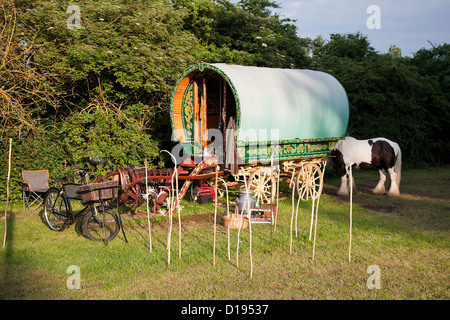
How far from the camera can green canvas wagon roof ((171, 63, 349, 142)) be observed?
773 cm

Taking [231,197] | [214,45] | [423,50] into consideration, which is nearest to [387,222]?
[231,197]

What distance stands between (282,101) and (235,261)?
410cm

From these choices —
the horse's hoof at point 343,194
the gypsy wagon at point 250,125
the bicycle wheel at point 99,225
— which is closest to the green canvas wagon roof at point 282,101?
the gypsy wagon at point 250,125

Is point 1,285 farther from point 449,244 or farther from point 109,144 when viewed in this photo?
point 449,244

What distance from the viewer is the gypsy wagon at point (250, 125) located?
302 inches

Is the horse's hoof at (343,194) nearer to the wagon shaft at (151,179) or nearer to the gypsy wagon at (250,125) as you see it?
the gypsy wagon at (250,125)

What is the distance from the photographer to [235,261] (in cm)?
544

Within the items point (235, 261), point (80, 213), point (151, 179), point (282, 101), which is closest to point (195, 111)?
point (282, 101)

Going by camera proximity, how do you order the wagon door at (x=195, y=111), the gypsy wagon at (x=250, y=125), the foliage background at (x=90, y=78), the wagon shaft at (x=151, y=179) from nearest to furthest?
the wagon shaft at (x=151, y=179), the gypsy wagon at (x=250, y=125), the foliage background at (x=90, y=78), the wagon door at (x=195, y=111)

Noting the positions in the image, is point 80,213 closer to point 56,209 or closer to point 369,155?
point 56,209

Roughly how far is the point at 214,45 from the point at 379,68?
21.5 feet

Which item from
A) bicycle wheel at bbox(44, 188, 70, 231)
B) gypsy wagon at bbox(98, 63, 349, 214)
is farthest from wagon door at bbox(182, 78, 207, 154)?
bicycle wheel at bbox(44, 188, 70, 231)

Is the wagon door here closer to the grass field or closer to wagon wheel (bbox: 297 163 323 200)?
the grass field

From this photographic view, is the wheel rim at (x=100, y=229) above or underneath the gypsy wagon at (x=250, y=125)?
underneath
